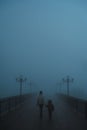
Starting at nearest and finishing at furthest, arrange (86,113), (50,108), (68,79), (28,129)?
(28,129) → (50,108) → (86,113) → (68,79)

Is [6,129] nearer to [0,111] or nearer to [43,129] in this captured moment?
[43,129]

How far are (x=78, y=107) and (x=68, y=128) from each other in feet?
38.5

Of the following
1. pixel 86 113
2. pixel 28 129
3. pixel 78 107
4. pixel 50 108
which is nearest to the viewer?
pixel 28 129

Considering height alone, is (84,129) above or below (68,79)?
below

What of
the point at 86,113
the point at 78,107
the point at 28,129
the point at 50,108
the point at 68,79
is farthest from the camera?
the point at 68,79

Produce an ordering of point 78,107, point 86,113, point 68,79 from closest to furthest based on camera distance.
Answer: point 86,113, point 78,107, point 68,79

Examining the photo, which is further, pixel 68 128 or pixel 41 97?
pixel 41 97

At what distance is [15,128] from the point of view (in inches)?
649

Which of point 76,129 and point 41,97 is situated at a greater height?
point 41,97

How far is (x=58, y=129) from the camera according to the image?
53.1ft

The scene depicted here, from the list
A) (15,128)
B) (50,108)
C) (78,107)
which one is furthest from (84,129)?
(78,107)

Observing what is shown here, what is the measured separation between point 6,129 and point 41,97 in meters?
6.53

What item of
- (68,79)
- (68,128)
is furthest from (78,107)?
(68,79)

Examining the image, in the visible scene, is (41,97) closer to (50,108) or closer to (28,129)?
(50,108)
